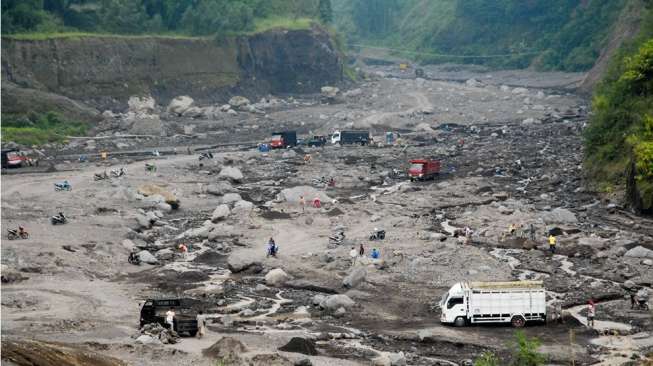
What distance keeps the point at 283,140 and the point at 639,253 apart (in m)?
48.5

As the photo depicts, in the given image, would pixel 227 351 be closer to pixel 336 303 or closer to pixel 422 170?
pixel 336 303

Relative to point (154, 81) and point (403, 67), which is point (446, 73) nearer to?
point (403, 67)

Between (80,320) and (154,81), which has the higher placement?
(154,81)

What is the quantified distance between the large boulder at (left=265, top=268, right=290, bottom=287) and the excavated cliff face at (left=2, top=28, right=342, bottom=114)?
5833 centimetres

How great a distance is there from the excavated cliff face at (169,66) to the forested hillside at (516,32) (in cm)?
3152

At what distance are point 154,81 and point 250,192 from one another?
50.7 m

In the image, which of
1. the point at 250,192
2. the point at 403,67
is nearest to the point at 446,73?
the point at 403,67

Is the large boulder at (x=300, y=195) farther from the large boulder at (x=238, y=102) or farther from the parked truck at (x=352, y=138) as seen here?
the large boulder at (x=238, y=102)

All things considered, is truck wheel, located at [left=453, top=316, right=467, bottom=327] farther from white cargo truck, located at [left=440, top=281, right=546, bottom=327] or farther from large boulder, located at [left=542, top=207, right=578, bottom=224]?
large boulder, located at [left=542, top=207, right=578, bottom=224]

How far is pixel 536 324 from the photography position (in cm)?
3616

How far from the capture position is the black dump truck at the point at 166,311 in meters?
33.9

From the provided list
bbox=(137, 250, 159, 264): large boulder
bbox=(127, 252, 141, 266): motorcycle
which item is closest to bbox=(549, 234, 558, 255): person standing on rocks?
bbox=(137, 250, 159, 264): large boulder

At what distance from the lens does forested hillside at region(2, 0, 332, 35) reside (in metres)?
106

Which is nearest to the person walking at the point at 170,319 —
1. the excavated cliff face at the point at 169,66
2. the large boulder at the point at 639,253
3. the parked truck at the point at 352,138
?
the large boulder at the point at 639,253
